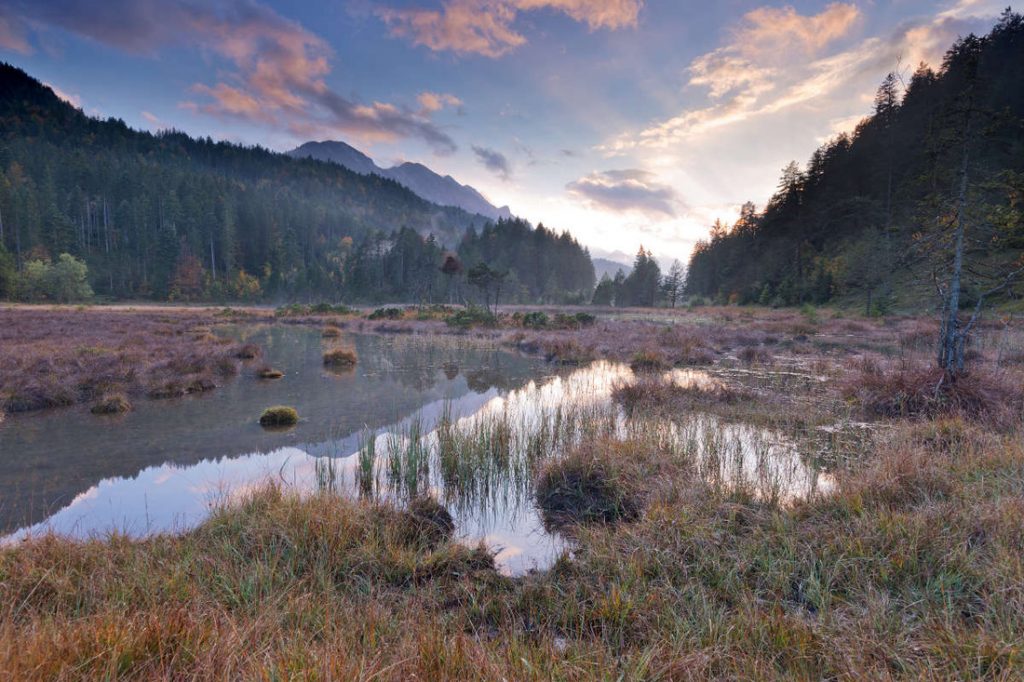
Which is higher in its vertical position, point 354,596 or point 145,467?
point 354,596

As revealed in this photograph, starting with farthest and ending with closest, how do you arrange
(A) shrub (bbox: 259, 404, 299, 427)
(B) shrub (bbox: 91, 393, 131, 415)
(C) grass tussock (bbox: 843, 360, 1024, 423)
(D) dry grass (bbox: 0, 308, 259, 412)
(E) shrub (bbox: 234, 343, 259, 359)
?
1. (E) shrub (bbox: 234, 343, 259, 359)
2. (D) dry grass (bbox: 0, 308, 259, 412)
3. (B) shrub (bbox: 91, 393, 131, 415)
4. (A) shrub (bbox: 259, 404, 299, 427)
5. (C) grass tussock (bbox: 843, 360, 1024, 423)

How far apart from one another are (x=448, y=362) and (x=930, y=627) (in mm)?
21640

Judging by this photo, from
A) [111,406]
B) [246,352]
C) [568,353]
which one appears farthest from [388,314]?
[111,406]

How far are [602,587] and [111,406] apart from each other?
14.4m

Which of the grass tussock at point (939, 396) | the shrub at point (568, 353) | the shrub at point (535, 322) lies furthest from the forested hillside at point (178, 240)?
the grass tussock at point (939, 396)

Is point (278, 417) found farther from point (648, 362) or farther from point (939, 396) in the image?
point (939, 396)

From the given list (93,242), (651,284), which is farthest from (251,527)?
(93,242)

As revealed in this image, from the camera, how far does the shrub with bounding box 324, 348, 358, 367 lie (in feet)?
71.3

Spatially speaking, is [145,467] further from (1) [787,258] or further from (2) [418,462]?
(1) [787,258]

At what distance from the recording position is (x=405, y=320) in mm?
46562

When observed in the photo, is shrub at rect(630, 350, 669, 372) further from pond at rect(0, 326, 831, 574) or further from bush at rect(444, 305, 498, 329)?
bush at rect(444, 305, 498, 329)

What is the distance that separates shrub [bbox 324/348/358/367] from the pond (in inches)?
275

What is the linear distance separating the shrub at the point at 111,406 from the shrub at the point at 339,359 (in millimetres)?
9415

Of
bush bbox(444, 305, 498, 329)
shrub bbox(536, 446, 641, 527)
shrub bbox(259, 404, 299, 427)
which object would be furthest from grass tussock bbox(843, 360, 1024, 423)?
bush bbox(444, 305, 498, 329)
